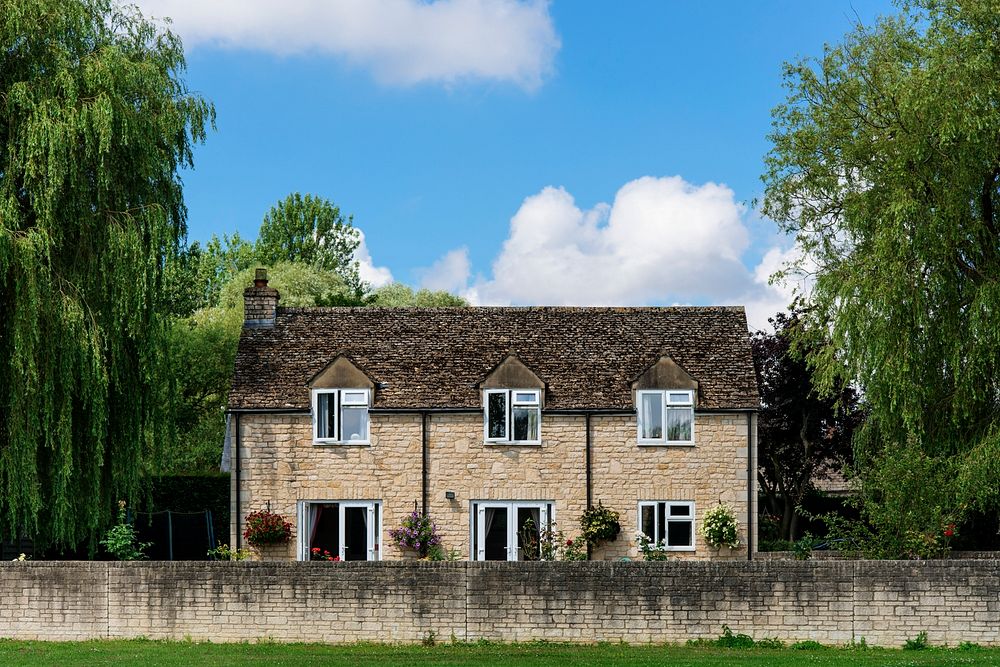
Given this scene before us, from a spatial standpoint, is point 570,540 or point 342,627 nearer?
point 342,627

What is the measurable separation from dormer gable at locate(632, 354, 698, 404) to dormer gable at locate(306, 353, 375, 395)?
659cm

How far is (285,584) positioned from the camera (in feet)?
68.3

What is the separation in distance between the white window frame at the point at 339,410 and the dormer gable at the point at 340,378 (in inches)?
4.0

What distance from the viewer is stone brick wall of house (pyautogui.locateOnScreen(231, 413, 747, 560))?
30.9 metres

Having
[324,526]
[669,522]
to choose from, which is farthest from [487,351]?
[669,522]

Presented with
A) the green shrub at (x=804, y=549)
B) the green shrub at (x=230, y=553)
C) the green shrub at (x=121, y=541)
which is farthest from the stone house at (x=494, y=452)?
the green shrub at (x=121, y=541)

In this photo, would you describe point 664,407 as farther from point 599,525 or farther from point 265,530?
point 265,530

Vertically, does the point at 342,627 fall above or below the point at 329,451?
below

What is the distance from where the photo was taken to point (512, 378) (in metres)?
31.6

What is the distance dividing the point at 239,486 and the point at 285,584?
34.7 feet

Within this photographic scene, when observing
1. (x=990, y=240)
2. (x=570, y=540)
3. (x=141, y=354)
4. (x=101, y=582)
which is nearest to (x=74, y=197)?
(x=141, y=354)

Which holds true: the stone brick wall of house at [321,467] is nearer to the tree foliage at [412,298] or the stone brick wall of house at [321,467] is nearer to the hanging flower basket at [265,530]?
the hanging flower basket at [265,530]

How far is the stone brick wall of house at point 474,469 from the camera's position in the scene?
30938 mm

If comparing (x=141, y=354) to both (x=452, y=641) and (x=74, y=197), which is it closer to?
(x=74, y=197)
